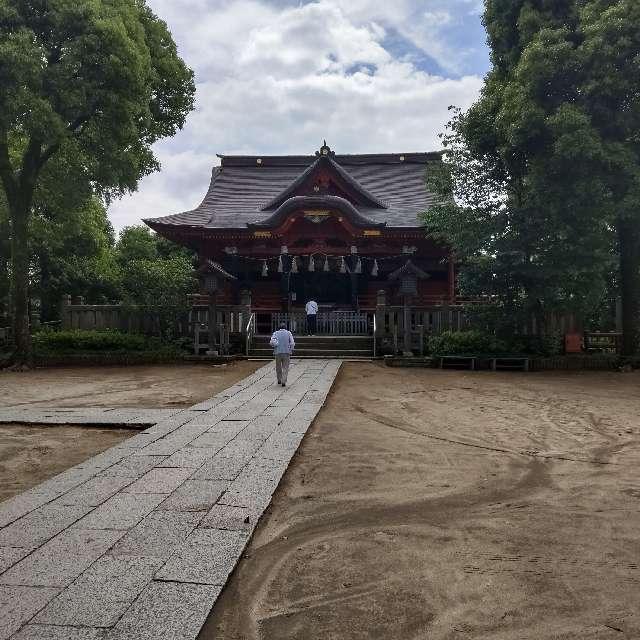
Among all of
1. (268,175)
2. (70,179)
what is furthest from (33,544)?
(268,175)

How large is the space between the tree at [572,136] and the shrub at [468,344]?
1924 millimetres

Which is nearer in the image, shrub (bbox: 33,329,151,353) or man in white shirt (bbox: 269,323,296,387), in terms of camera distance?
man in white shirt (bbox: 269,323,296,387)

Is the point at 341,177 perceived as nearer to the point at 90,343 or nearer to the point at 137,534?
the point at 90,343

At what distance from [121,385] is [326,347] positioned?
6.55 m

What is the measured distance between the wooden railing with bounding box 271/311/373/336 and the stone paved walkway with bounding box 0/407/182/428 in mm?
9632

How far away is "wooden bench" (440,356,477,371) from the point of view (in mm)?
12977

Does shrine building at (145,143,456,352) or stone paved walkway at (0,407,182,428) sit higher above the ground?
shrine building at (145,143,456,352)

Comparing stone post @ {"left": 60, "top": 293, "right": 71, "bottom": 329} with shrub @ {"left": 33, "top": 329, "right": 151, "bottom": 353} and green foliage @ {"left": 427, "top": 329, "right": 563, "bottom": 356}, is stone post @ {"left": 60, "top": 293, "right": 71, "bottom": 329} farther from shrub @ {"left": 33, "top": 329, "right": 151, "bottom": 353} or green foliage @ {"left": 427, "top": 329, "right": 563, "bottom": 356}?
green foliage @ {"left": 427, "top": 329, "right": 563, "bottom": 356}

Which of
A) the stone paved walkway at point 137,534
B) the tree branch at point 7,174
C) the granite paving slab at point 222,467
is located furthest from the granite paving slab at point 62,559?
the tree branch at point 7,174

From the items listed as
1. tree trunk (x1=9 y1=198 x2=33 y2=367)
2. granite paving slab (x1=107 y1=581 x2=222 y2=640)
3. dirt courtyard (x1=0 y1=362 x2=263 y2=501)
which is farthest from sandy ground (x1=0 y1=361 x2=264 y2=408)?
granite paving slab (x1=107 y1=581 x2=222 y2=640)

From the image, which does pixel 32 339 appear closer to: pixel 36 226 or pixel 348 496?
pixel 36 226

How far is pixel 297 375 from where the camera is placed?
11.1 m

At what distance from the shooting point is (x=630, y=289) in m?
13.2

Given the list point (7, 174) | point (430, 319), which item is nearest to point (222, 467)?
point (430, 319)
